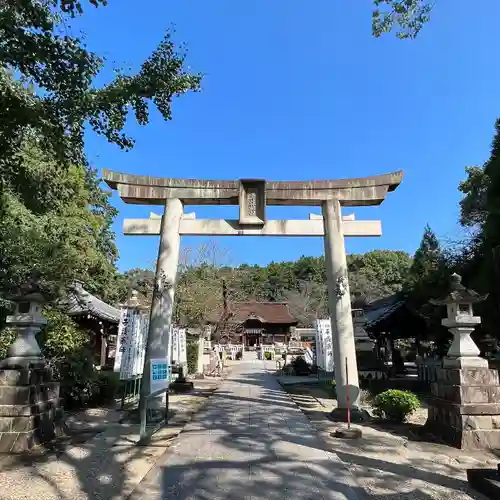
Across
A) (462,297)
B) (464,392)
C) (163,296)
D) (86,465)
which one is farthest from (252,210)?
(86,465)

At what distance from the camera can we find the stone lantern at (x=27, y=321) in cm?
719

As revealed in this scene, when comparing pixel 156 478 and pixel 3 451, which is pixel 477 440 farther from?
pixel 3 451

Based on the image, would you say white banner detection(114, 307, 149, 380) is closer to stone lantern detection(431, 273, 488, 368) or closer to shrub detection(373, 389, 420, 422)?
shrub detection(373, 389, 420, 422)

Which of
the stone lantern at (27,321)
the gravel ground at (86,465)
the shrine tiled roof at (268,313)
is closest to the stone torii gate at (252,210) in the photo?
the stone lantern at (27,321)

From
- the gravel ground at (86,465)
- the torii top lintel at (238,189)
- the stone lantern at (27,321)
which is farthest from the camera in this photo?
the torii top lintel at (238,189)

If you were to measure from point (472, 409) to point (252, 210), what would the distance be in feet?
19.0

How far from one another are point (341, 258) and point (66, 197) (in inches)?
424

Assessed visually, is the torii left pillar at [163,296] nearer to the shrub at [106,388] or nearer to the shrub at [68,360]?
the shrub at [68,360]

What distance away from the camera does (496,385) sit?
22.4ft

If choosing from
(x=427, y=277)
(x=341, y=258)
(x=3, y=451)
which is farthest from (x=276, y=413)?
(x=427, y=277)

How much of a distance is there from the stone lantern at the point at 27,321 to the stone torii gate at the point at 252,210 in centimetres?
251

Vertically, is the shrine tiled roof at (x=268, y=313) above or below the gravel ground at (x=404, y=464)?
above

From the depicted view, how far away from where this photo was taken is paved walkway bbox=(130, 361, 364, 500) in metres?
4.63

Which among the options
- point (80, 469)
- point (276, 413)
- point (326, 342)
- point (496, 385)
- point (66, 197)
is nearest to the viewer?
point (80, 469)
